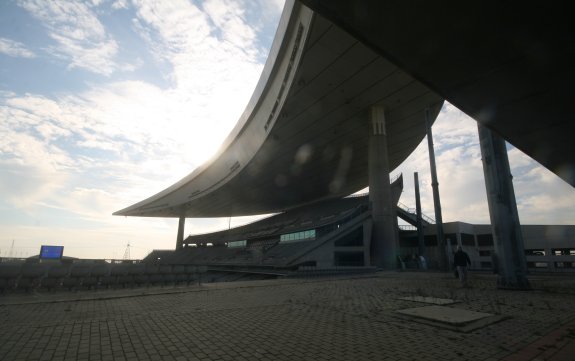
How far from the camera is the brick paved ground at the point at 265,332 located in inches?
158

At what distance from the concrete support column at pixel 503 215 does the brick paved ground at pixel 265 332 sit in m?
2.31

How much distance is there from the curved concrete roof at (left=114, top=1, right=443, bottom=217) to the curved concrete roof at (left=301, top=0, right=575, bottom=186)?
1560 cm

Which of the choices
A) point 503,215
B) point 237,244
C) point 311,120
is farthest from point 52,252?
point 503,215

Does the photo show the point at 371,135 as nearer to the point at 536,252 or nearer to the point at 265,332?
the point at 536,252

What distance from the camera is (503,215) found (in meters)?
10.9

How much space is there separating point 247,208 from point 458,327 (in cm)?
6371

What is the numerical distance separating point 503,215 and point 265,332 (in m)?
10.1

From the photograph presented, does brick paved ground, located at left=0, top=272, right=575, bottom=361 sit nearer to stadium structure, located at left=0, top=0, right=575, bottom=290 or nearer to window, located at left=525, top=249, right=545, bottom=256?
stadium structure, located at left=0, top=0, right=575, bottom=290

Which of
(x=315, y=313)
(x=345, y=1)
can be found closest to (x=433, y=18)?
(x=345, y=1)

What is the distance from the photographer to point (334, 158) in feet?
130

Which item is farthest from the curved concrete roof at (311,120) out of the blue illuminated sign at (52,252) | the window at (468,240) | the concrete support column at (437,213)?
the blue illuminated sign at (52,252)

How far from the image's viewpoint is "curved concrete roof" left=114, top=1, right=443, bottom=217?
69.5 ft

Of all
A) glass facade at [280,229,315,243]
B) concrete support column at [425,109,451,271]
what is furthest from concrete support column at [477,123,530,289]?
glass facade at [280,229,315,243]

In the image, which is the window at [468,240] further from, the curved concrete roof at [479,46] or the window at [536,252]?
the curved concrete roof at [479,46]
